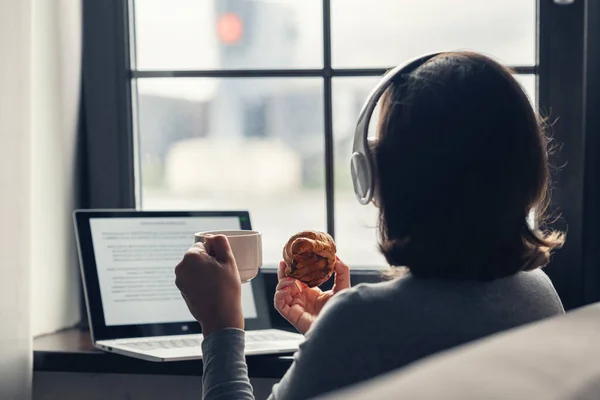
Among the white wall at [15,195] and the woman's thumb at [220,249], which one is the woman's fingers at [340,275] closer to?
the woman's thumb at [220,249]

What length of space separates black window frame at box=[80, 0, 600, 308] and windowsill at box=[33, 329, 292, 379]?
0.32m

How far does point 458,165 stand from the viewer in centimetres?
84

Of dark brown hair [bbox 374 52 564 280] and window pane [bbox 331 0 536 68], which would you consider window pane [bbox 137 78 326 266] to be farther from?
dark brown hair [bbox 374 52 564 280]

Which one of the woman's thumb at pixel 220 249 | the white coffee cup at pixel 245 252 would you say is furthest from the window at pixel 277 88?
the woman's thumb at pixel 220 249

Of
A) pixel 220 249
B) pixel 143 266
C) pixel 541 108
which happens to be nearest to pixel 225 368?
pixel 220 249

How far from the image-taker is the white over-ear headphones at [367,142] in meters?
0.88

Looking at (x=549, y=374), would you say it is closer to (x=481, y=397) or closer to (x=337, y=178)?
(x=481, y=397)

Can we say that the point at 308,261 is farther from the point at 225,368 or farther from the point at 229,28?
the point at 229,28

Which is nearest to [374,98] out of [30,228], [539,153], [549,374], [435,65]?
[435,65]

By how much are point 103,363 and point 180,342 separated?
0.42 feet

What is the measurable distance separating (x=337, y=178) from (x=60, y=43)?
1.89ft

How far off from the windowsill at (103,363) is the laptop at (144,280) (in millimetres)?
29

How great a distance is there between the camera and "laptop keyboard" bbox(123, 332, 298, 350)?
1.39 metres

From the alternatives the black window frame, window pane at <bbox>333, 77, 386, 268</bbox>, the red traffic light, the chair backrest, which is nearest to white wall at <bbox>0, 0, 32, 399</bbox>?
the black window frame
